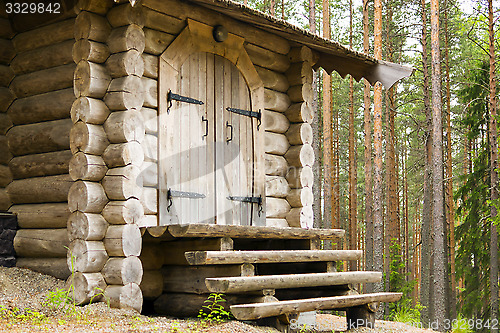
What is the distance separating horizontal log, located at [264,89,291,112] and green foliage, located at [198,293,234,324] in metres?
3.49

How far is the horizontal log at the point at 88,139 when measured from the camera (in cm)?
647

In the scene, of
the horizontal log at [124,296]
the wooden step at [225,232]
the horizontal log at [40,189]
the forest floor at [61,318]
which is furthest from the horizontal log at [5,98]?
the horizontal log at [124,296]

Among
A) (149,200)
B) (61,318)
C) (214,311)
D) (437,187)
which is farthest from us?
(437,187)

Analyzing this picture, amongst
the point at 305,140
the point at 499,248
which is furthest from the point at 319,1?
the point at 305,140

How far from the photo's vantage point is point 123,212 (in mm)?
6352

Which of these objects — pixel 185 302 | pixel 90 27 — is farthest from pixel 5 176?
pixel 185 302

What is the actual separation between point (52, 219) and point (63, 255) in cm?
46

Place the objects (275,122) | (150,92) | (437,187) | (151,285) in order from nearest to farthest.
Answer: (151,285) < (150,92) < (275,122) < (437,187)

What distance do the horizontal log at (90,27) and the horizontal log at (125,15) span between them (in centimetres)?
12

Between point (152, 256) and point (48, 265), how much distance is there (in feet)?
3.94

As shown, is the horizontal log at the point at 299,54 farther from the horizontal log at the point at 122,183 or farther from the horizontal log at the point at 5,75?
the horizontal log at the point at 5,75

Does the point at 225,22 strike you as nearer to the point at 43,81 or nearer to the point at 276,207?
the point at 43,81

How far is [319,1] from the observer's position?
24.7 m

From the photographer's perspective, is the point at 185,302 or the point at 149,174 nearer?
the point at 185,302
